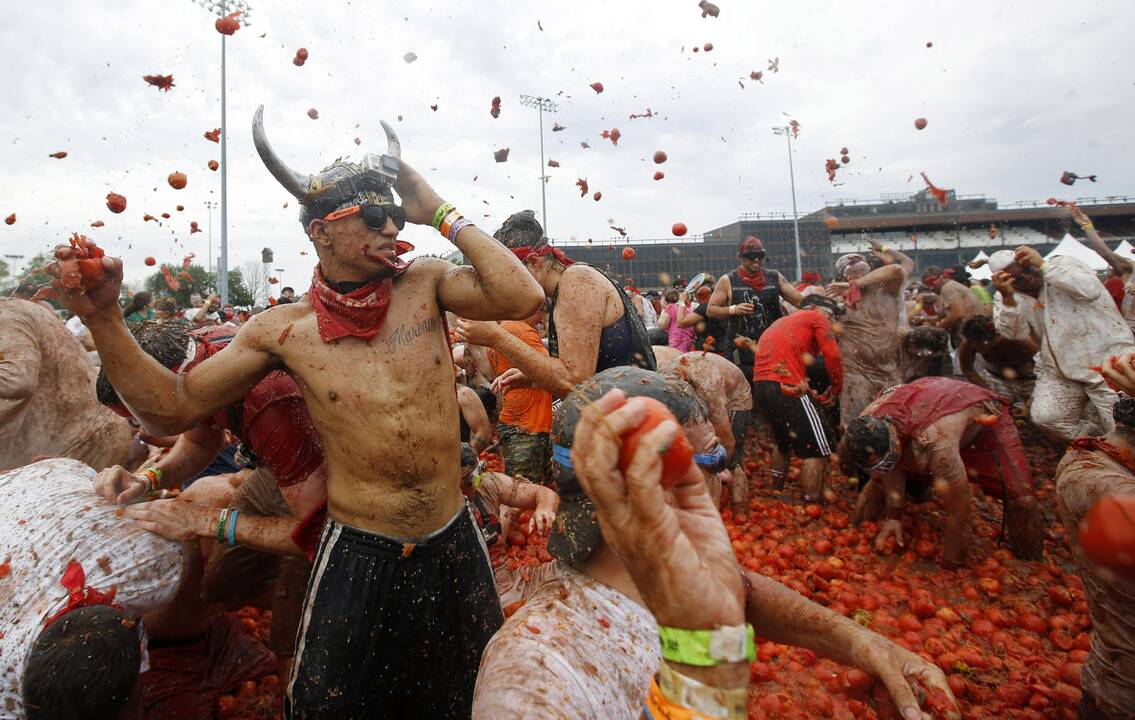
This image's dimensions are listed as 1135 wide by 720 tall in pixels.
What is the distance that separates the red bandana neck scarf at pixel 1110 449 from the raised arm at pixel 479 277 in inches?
97.7

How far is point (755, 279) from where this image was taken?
7.27 meters

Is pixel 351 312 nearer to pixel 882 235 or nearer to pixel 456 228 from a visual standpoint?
pixel 456 228

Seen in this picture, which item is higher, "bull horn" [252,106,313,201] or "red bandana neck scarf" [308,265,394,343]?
"bull horn" [252,106,313,201]

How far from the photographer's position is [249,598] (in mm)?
3535

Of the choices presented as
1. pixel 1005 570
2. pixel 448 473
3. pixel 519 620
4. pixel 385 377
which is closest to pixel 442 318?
pixel 385 377

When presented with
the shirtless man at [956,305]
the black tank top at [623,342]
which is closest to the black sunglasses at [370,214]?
the black tank top at [623,342]

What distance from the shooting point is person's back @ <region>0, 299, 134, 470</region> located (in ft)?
12.8

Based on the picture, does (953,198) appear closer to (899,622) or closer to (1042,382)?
(1042,382)

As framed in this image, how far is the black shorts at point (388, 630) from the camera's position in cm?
221

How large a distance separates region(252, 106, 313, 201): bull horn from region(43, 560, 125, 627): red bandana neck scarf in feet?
5.55

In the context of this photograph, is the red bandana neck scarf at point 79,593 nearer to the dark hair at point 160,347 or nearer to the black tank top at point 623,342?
the dark hair at point 160,347

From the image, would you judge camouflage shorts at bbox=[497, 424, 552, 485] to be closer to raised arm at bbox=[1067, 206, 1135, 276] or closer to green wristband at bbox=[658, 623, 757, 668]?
green wristband at bbox=[658, 623, 757, 668]

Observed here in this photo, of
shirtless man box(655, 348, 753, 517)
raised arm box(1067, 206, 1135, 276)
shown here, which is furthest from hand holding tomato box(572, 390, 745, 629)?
raised arm box(1067, 206, 1135, 276)

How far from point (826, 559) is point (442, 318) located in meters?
3.74
